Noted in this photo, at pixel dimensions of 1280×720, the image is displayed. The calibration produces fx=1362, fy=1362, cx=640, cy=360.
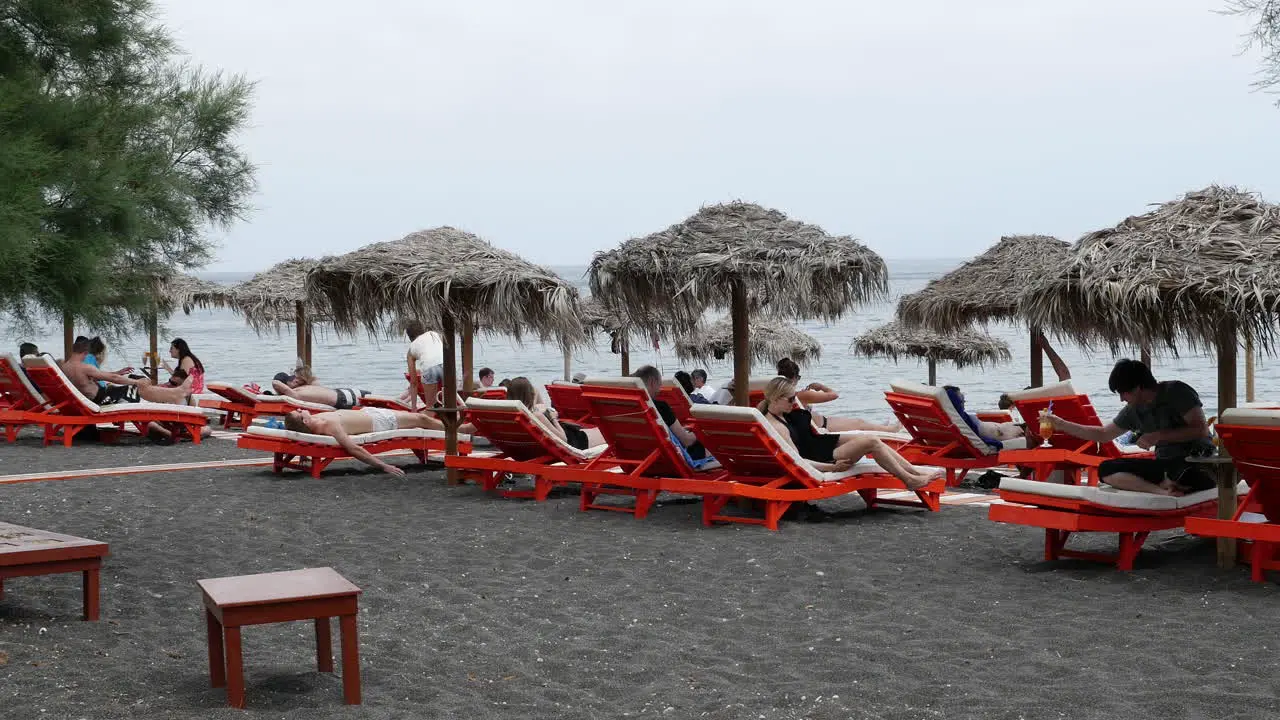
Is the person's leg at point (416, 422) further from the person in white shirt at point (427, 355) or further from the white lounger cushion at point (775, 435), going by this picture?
the white lounger cushion at point (775, 435)

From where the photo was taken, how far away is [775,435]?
304 inches

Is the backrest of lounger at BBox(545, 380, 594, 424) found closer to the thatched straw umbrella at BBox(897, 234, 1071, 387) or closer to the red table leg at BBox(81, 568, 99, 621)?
the thatched straw umbrella at BBox(897, 234, 1071, 387)

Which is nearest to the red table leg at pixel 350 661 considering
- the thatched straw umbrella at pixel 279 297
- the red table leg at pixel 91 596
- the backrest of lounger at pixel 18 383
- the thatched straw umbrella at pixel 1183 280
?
the red table leg at pixel 91 596

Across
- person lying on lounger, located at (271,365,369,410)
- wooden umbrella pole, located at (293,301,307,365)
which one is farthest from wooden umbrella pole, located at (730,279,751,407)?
wooden umbrella pole, located at (293,301,307,365)

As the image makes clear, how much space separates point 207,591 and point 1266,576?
4.56m

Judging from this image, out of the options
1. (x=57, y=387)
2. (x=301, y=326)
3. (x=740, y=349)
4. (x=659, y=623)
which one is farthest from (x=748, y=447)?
(x=301, y=326)

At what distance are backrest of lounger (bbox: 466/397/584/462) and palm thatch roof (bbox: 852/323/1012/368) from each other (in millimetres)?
12078

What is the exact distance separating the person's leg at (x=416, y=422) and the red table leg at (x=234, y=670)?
6984mm

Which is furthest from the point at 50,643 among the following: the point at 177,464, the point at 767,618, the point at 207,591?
the point at 177,464

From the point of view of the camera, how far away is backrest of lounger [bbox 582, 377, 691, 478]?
27.3ft

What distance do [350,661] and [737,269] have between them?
16.8 ft

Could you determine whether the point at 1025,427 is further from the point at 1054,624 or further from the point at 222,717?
the point at 222,717

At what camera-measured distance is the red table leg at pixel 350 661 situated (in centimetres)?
420

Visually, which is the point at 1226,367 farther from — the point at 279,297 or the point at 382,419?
the point at 279,297
